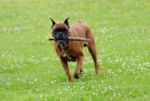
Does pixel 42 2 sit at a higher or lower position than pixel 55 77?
lower

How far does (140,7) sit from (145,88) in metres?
28.6

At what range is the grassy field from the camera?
1426 cm

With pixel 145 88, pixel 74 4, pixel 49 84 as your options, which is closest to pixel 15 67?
pixel 49 84

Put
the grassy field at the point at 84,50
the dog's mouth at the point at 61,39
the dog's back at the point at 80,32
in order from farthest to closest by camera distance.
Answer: the dog's back at the point at 80,32 < the dog's mouth at the point at 61,39 < the grassy field at the point at 84,50

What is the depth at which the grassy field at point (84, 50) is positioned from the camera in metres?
14.3

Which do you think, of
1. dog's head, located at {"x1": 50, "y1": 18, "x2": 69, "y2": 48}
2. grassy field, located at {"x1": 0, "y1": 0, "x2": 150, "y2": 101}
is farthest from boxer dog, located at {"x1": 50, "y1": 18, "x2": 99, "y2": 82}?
grassy field, located at {"x1": 0, "y1": 0, "x2": 150, "y2": 101}

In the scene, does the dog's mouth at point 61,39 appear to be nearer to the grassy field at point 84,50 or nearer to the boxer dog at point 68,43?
the boxer dog at point 68,43

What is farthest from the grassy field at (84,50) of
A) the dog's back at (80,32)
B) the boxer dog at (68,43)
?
the dog's back at (80,32)

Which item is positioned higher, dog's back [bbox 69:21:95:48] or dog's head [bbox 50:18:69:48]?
dog's head [bbox 50:18:69:48]

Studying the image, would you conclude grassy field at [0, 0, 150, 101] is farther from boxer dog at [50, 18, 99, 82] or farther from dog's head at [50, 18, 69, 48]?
dog's head at [50, 18, 69, 48]

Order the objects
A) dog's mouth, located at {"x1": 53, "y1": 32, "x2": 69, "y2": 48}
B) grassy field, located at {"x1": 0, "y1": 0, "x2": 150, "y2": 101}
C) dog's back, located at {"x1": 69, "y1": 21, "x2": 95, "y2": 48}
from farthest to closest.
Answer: dog's back, located at {"x1": 69, "y1": 21, "x2": 95, "y2": 48}, dog's mouth, located at {"x1": 53, "y1": 32, "x2": 69, "y2": 48}, grassy field, located at {"x1": 0, "y1": 0, "x2": 150, "y2": 101}

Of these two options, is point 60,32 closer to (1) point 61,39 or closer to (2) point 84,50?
(1) point 61,39

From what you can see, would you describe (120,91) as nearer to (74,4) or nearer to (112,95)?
(112,95)

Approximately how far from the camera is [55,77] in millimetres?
17406
